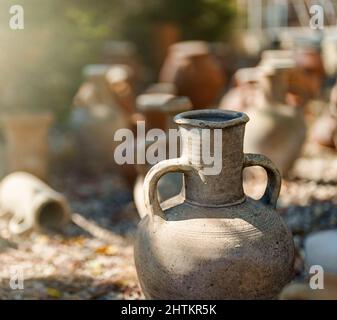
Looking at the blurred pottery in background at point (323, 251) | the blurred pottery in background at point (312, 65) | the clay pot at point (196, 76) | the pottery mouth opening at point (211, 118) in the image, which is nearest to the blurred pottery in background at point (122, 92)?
the clay pot at point (196, 76)

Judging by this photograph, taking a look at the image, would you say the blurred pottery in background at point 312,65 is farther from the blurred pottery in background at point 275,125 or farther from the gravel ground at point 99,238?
the blurred pottery in background at point 275,125

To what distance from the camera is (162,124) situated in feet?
17.8

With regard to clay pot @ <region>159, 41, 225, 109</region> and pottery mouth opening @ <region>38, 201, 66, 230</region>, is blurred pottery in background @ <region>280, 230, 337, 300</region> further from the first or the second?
clay pot @ <region>159, 41, 225, 109</region>

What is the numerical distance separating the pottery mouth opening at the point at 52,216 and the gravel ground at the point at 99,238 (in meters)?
0.10

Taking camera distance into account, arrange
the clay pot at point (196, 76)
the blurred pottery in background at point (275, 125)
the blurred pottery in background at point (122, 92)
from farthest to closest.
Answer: the clay pot at point (196, 76) → the blurred pottery in background at point (122, 92) → the blurred pottery in background at point (275, 125)

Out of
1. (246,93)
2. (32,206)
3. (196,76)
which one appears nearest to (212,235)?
(32,206)

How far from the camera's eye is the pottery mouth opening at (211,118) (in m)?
3.05

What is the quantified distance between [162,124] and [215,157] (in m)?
2.37

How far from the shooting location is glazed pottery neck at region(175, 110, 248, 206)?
121 inches

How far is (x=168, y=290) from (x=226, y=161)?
695mm

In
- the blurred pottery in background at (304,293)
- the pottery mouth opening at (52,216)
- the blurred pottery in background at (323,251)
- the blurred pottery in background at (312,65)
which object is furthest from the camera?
the blurred pottery in background at (312,65)

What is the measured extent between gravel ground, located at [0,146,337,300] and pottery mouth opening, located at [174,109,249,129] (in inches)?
45.8

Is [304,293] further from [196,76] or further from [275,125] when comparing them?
[196,76]

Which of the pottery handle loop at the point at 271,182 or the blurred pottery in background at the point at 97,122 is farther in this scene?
the blurred pottery in background at the point at 97,122
